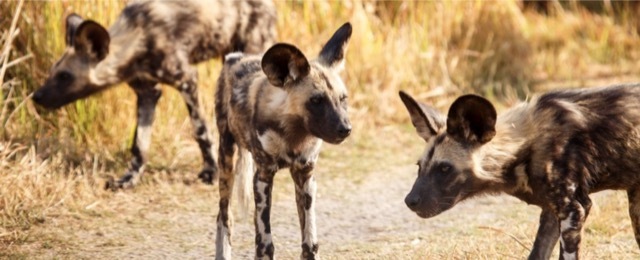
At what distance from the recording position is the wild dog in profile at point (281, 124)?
181 inches

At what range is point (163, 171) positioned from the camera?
6.68 meters

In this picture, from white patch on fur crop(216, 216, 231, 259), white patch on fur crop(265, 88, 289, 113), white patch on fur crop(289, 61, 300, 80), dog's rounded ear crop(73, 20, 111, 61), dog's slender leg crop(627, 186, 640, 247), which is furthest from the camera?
dog's rounded ear crop(73, 20, 111, 61)

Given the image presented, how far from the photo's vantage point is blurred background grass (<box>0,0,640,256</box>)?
6.38m

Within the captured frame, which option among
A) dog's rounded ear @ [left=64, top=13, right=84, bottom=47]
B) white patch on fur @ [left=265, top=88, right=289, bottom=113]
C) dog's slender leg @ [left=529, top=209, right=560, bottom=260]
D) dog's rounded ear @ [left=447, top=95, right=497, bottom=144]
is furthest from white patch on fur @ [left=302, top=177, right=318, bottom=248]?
dog's rounded ear @ [left=64, top=13, right=84, bottom=47]

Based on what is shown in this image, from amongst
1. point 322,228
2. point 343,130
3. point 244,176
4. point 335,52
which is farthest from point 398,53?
point 343,130

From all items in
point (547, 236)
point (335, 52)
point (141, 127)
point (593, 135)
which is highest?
point (335, 52)

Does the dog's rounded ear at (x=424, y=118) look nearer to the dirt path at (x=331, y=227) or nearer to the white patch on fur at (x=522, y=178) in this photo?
the white patch on fur at (x=522, y=178)

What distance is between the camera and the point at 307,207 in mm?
4840

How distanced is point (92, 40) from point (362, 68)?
91.6 inches

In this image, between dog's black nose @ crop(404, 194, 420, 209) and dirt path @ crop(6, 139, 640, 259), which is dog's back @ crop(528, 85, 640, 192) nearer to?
Answer: dog's black nose @ crop(404, 194, 420, 209)

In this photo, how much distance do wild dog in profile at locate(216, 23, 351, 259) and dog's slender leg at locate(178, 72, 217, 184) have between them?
4.72 ft

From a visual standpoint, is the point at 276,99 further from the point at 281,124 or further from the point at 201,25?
the point at 201,25

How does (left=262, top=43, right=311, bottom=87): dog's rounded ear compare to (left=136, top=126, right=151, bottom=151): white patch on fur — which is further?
(left=136, top=126, right=151, bottom=151): white patch on fur

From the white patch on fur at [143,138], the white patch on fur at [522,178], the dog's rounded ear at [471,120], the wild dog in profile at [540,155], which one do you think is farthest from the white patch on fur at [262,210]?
the white patch on fur at [143,138]
